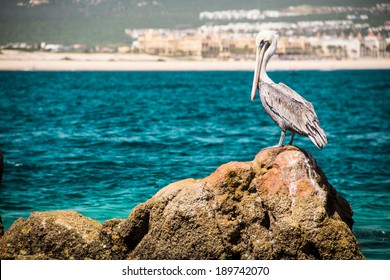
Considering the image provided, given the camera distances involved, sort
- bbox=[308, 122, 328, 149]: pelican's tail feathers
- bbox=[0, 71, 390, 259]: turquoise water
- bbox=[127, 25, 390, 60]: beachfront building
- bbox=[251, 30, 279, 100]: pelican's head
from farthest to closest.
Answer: bbox=[127, 25, 390, 60]: beachfront building, bbox=[0, 71, 390, 259]: turquoise water, bbox=[251, 30, 279, 100]: pelican's head, bbox=[308, 122, 328, 149]: pelican's tail feathers

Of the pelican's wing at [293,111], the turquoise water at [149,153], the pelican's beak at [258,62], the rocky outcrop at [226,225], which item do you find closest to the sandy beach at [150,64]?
the turquoise water at [149,153]

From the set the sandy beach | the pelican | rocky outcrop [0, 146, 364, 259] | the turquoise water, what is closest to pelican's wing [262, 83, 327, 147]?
the pelican

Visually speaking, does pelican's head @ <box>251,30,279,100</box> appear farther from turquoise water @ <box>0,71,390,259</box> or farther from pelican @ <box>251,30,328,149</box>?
turquoise water @ <box>0,71,390,259</box>

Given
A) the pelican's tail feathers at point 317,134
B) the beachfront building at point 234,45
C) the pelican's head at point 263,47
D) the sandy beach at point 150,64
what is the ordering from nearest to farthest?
the pelican's tail feathers at point 317,134, the pelican's head at point 263,47, the sandy beach at point 150,64, the beachfront building at point 234,45

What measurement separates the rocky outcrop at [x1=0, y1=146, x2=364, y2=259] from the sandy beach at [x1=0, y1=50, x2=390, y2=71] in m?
92.3

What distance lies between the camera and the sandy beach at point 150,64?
10578cm

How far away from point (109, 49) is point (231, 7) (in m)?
41.8

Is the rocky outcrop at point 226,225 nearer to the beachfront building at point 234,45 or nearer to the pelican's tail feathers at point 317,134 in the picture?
the pelican's tail feathers at point 317,134

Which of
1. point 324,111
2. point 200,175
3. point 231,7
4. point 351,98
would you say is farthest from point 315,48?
point 200,175

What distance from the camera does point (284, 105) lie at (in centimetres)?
770

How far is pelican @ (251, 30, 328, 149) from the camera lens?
7582mm

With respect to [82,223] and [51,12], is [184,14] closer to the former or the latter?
[51,12]

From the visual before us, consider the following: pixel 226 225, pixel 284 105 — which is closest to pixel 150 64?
pixel 284 105

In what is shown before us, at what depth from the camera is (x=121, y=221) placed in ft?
23.7
